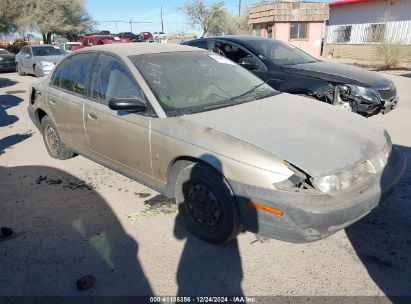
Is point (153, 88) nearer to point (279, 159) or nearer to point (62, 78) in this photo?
point (279, 159)

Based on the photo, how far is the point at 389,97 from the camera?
5.91 metres

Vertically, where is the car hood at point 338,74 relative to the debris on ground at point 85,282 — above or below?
above

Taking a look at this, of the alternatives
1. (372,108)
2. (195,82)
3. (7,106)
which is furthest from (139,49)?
(7,106)

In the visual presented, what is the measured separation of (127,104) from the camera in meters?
3.12

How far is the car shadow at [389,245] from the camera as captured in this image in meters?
2.62

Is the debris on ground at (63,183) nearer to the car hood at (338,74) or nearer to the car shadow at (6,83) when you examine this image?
the car hood at (338,74)

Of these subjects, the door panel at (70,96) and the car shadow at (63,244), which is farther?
the door panel at (70,96)

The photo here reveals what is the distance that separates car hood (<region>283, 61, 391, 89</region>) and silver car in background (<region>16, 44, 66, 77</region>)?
11.0 meters

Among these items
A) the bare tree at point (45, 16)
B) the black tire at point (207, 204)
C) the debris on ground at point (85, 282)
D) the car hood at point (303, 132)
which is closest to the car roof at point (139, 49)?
the car hood at point (303, 132)

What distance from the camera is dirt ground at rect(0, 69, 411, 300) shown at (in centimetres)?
266

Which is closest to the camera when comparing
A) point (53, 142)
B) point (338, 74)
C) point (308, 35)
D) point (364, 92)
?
point (53, 142)

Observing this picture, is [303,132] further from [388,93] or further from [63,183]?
[388,93]

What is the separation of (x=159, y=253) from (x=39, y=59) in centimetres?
1380

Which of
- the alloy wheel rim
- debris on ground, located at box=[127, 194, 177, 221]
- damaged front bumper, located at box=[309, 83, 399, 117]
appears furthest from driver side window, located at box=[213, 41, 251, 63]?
the alloy wheel rim
